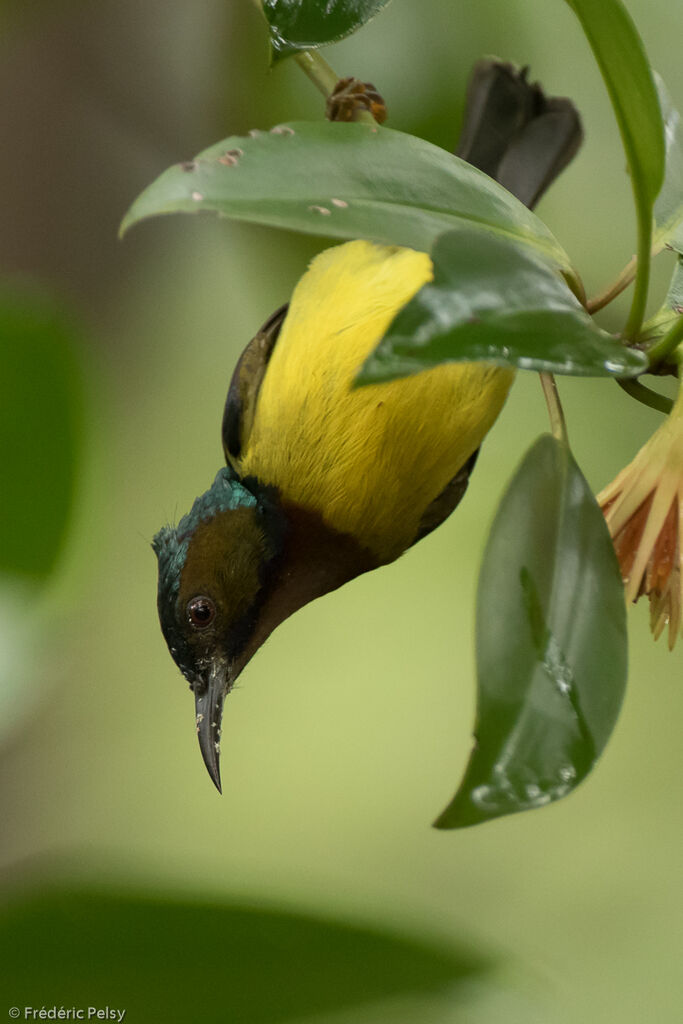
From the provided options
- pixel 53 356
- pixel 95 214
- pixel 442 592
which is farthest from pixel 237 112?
pixel 442 592

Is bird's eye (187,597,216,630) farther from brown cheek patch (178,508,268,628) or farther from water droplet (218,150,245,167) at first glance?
water droplet (218,150,245,167)

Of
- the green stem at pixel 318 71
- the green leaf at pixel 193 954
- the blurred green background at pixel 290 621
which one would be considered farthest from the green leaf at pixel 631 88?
the blurred green background at pixel 290 621

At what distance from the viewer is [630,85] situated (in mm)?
675

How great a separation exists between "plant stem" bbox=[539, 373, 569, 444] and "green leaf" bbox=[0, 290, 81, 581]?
2.32ft

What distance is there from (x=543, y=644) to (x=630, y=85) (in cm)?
39

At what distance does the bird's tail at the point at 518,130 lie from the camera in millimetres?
1558

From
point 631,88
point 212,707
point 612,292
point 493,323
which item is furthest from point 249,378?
point 493,323

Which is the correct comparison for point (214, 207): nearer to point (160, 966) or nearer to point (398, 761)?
point (160, 966)

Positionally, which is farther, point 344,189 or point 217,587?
point 217,587

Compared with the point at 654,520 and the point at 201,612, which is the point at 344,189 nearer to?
the point at 654,520

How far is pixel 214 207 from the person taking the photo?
0.61 m

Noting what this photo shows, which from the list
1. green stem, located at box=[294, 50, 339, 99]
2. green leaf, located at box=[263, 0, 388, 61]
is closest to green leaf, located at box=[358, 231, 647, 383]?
green leaf, located at box=[263, 0, 388, 61]

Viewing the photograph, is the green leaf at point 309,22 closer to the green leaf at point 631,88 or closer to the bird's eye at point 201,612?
the green leaf at point 631,88

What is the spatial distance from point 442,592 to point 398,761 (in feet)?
1.34
